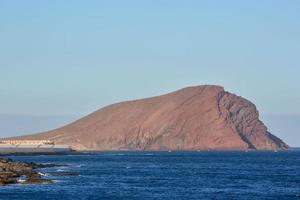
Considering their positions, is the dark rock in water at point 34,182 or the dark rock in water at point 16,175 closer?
the dark rock in water at point 34,182

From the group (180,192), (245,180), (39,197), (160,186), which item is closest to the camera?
(39,197)

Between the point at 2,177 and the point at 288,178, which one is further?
the point at 288,178

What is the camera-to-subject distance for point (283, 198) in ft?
221

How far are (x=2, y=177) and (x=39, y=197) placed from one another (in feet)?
63.0

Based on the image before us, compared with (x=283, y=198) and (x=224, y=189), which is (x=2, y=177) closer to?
(x=224, y=189)

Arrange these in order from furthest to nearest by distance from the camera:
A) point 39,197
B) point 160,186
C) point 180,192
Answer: point 160,186, point 180,192, point 39,197

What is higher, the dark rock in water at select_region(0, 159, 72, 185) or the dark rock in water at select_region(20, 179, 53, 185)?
the dark rock in water at select_region(0, 159, 72, 185)

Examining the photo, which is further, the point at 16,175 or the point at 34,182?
the point at 16,175

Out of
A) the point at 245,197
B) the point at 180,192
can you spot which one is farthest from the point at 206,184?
the point at 245,197

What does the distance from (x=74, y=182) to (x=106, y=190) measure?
1023 centimetres

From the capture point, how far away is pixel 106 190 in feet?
240

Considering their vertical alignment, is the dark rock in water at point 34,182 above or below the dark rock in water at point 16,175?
below

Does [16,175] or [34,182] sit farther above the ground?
[16,175]

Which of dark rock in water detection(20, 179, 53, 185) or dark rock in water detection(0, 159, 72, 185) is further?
dark rock in water detection(0, 159, 72, 185)
